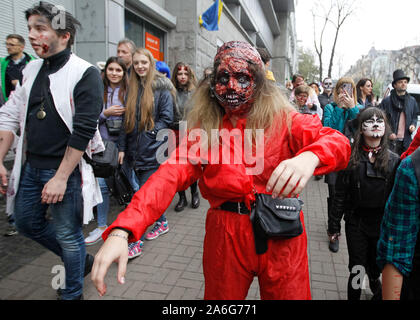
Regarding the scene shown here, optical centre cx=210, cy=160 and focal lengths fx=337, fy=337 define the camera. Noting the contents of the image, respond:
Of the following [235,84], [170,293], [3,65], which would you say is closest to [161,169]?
[235,84]

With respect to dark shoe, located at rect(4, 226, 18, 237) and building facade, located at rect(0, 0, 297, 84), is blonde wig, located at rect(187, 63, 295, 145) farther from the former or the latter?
dark shoe, located at rect(4, 226, 18, 237)

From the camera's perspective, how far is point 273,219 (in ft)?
5.21

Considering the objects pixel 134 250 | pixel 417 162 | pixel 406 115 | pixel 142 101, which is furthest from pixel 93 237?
pixel 406 115

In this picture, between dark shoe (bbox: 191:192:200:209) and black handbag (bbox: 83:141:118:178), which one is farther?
dark shoe (bbox: 191:192:200:209)

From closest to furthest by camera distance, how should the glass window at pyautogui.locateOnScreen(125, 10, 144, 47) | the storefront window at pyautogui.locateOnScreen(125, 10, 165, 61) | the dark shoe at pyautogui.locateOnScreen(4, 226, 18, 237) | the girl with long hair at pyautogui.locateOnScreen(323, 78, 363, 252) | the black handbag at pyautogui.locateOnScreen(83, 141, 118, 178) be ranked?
1. the black handbag at pyautogui.locateOnScreen(83, 141, 118, 178)
2. the dark shoe at pyautogui.locateOnScreen(4, 226, 18, 237)
3. the girl with long hair at pyautogui.locateOnScreen(323, 78, 363, 252)
4. the glass window at pyautogui.locateOnScreen(125, 10, 144, 47)
5. the storefront window at pyautogui.locateOnScreen(125, 10, 165, 61)

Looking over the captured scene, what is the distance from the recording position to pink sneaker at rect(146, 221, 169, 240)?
14.0 feet

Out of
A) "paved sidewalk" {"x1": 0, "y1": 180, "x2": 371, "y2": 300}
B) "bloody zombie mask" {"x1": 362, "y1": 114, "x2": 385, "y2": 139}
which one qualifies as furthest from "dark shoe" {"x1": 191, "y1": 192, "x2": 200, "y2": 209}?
"bloody zombie mask" {"x1": 362, "y1": 114, "x2": 385, "y2": 139}

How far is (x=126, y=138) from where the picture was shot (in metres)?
4.00

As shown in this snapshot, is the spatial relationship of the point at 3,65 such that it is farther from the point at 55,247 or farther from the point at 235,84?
the point at 235,84

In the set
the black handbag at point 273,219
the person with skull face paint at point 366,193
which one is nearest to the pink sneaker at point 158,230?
the person with skull face paint at point 366,193

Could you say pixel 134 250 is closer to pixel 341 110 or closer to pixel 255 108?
pixel 255 108

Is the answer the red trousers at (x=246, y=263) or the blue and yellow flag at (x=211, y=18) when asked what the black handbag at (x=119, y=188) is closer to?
the red trousers at (x=246, y=263)

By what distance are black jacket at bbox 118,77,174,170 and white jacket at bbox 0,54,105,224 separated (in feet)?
3.84
